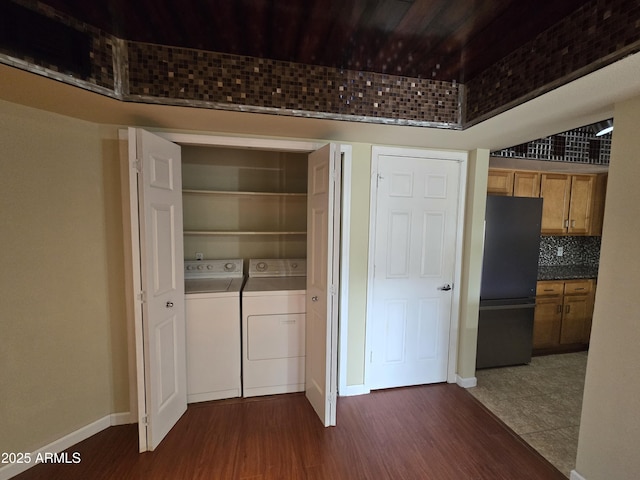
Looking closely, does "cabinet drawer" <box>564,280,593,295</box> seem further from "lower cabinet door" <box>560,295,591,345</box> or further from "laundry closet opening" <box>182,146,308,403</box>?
"laundry closet opening" <box>182,146,308,403</box>

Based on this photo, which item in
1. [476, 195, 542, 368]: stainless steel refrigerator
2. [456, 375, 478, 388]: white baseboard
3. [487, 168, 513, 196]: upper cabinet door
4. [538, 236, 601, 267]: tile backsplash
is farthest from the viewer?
[538, 236, 601, 267]: tile backsplash

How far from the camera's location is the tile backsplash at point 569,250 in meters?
3.85

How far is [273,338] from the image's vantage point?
2.53 m

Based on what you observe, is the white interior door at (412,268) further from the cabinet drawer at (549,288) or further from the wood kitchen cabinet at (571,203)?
the wood kitchen cabinet at (571,203)

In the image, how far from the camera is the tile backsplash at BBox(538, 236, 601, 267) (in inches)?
152

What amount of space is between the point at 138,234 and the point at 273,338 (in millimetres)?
1351

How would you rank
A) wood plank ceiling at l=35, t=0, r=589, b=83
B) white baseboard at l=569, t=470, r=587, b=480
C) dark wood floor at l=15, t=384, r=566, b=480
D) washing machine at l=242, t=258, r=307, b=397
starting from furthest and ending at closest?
washing machine at l=242, t=258, r=307, b=397
dark wood floor at l=15, t=384, r=566, b=480
white baseboard at l=569, t=470, r=587, b=480
wood plank ceiling at l=35, t=0, r=589, b=83

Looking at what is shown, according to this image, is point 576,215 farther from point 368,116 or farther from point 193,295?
point 193,295

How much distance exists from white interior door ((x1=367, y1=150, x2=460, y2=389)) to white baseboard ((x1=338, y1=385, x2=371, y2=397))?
3.3 inches

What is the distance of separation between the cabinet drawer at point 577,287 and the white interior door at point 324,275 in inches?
116

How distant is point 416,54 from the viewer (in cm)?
161

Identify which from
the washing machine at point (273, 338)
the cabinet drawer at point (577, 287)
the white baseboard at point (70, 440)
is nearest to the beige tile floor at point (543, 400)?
the cabinet drawer at point (577, 287)

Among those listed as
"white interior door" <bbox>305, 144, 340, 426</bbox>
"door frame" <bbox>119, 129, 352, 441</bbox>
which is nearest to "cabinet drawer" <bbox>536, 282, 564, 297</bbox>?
"door frame" <bbox>119, 129, 352, 441</bbox>

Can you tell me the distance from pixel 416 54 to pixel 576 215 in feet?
10.7
